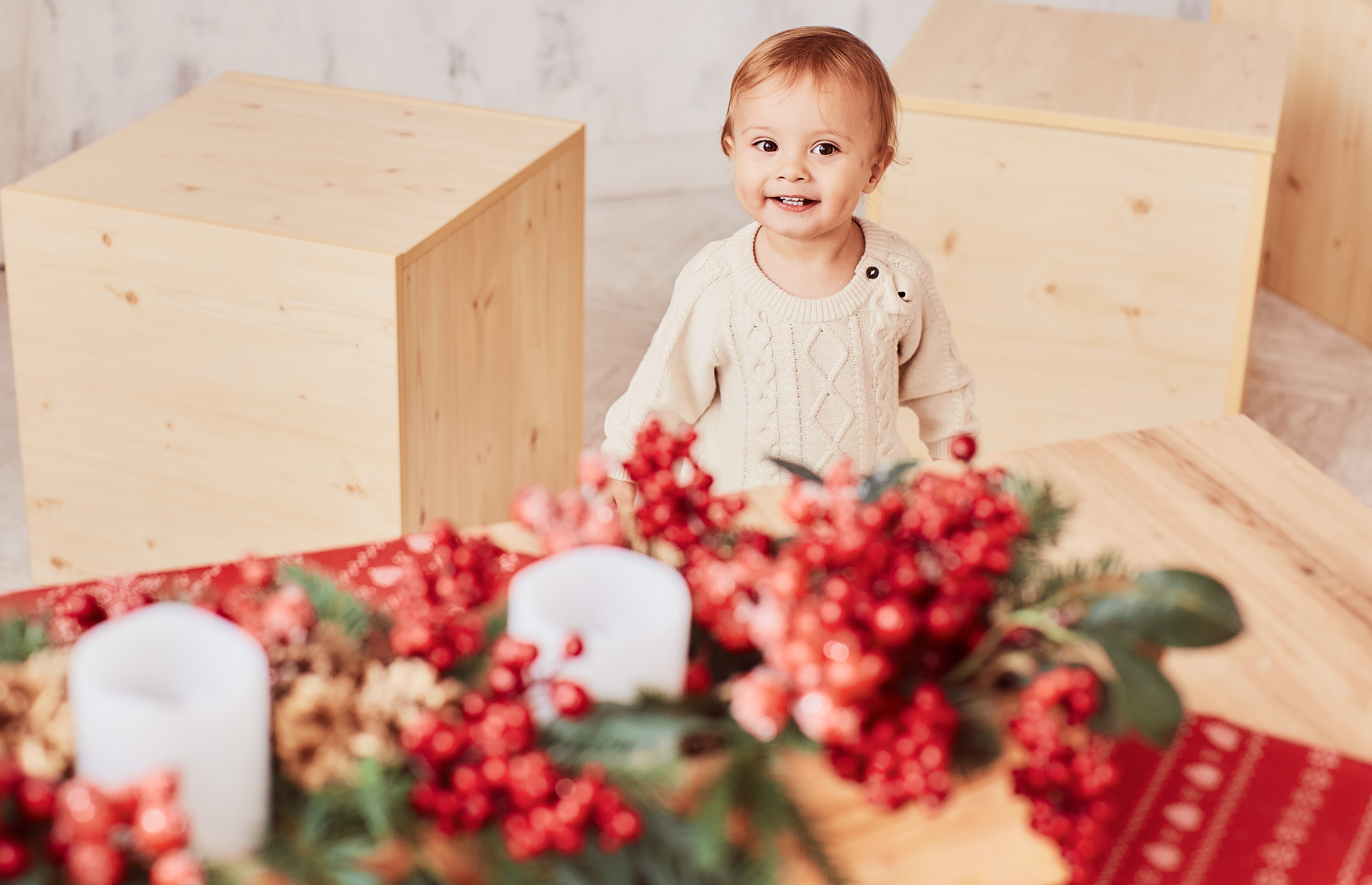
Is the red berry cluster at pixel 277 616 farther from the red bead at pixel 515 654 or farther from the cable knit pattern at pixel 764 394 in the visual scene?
the cable knit pattern at pixel 764 394

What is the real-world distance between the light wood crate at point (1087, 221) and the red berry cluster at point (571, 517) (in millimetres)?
1530

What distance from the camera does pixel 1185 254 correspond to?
2.18 m

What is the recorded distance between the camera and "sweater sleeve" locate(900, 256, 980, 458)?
142cm

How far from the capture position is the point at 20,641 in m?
0.69

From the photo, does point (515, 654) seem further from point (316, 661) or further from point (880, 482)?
point (880, 482)

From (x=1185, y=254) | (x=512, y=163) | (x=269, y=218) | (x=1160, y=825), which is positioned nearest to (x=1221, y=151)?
(x=1185, y=254)

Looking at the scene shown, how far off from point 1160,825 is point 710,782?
0.91ft

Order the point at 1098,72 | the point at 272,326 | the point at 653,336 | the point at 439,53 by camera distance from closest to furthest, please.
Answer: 1. the point at 272,326
2. the point at 1098,72
3. the point at 653,336
4. the point at 439,53

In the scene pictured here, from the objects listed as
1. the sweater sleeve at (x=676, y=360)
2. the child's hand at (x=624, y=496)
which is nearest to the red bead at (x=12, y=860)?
Result: the child's hand at (x=624, y=496)

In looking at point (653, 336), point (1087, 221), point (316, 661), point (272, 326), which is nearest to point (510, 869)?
point (316, 661)

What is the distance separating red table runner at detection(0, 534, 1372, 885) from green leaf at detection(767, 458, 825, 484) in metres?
0.19

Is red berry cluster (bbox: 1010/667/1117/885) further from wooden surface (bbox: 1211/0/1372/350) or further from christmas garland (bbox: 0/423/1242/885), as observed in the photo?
wooden surface (bbox: 1211/0/1372/350)

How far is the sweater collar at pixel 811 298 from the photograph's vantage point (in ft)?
4.50

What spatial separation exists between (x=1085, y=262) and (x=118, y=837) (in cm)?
186
